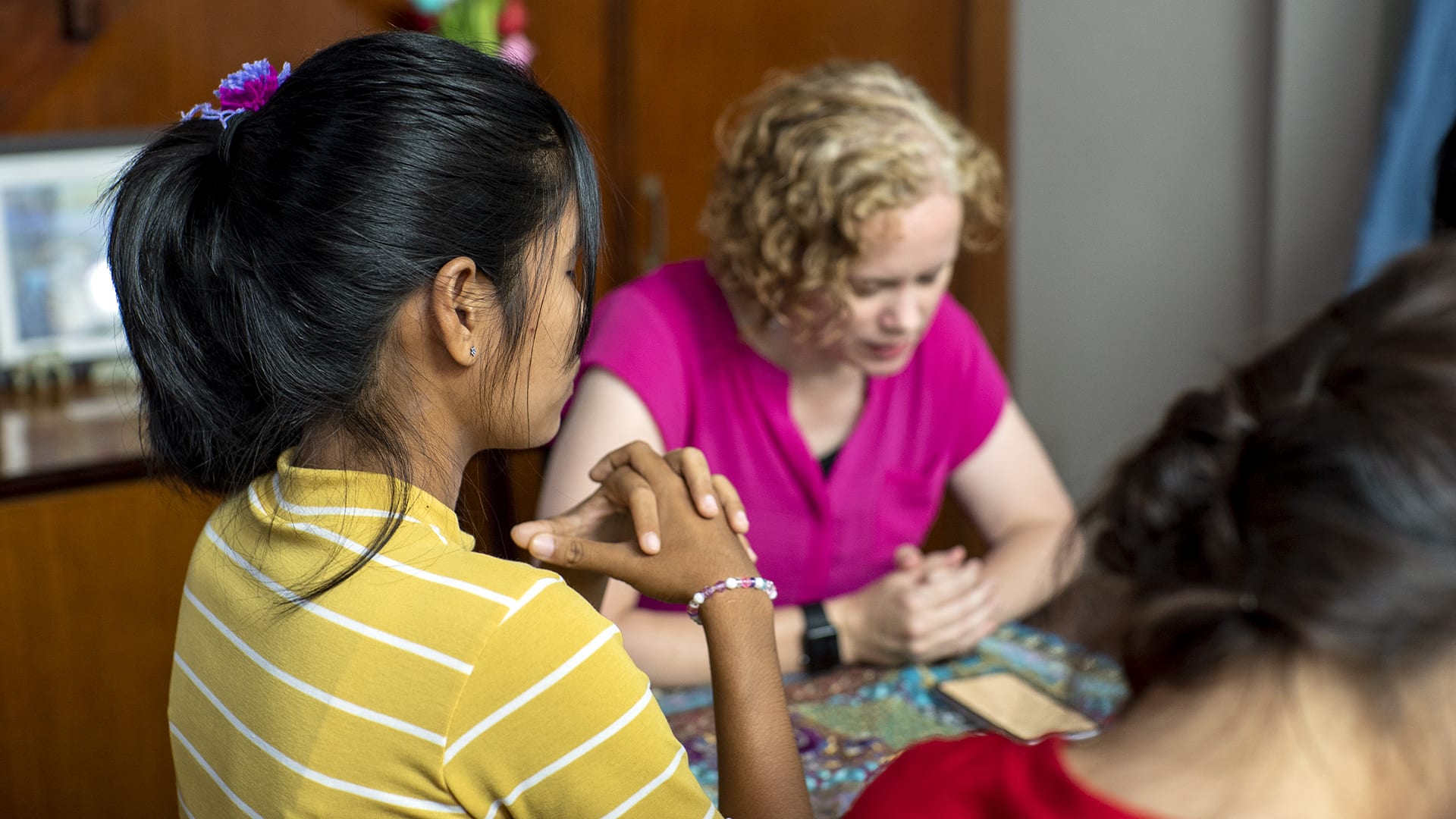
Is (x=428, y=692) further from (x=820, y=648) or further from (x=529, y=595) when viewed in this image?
(x=820, y=648)

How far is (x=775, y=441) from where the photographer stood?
1682 mm

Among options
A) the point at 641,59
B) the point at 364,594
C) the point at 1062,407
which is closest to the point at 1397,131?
the point at 1062,407

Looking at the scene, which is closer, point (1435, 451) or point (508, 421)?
point (1435, 451)

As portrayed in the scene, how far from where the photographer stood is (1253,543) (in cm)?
63

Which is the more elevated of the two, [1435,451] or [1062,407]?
[1435,451]

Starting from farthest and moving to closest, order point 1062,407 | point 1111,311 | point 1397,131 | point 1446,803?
point 1062,407, point 1111,311, point 1397,131, point 1446,803

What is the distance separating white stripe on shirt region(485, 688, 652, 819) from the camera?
81 cm

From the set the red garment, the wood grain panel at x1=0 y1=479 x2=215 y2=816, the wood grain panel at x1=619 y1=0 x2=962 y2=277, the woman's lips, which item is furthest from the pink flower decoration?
the red garment

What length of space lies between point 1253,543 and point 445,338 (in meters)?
0.53

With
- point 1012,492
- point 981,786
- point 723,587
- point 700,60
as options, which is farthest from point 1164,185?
point 981,786

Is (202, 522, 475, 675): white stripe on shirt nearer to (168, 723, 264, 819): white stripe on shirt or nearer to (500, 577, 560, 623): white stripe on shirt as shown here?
(500, 577, 560, 623): white stripe on shirt

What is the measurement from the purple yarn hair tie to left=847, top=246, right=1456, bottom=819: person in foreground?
65cm

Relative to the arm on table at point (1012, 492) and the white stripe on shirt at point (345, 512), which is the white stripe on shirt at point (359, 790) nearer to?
the white stripe on shirt at point (345, 512)

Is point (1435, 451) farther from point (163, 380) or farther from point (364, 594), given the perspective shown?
point (163, 380)
